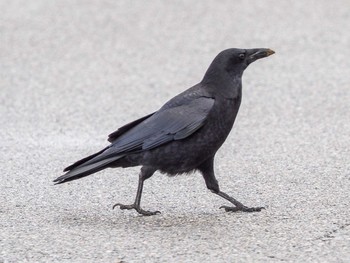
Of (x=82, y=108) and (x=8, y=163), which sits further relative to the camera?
(x=82, y=108)

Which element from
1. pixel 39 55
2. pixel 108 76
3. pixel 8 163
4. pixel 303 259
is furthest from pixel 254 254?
pixel 39 55

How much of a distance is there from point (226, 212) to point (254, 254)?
986 millimetres

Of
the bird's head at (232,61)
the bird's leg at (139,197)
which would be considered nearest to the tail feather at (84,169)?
the bird's leg at (139,197)

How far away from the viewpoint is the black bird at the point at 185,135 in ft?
19.7

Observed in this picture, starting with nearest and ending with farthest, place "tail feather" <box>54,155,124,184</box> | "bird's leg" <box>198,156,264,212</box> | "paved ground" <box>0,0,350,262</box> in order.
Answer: "paved ground" <box>0,0,350,262</box>, "tail feather" <box>54,155,124,184</box>, "bird's leg" <box>198,156,264,212</box>

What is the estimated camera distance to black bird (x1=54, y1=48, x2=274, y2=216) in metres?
6.02

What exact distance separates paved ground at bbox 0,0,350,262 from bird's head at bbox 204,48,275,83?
3.04 ft

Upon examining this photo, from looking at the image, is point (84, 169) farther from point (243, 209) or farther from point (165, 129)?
point (243, 209)

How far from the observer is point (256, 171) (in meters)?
7.32

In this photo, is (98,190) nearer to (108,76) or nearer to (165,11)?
(108,76)

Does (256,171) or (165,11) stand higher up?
(165,11)

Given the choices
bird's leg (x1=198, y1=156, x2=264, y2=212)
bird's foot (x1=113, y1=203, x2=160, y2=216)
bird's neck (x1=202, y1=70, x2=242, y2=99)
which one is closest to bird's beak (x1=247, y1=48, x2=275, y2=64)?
bird's neck (x1=202, y1=70, x2=242, y2=99)

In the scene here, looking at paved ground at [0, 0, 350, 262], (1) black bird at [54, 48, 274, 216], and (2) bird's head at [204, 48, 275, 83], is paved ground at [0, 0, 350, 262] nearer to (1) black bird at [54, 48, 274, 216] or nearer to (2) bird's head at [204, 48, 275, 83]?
(1) black bird at [54, 48, 274, 216]

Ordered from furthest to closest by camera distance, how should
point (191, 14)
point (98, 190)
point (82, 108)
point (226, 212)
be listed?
point (191, 14), point (82, 108), point (98, 190), point (226, 212)
